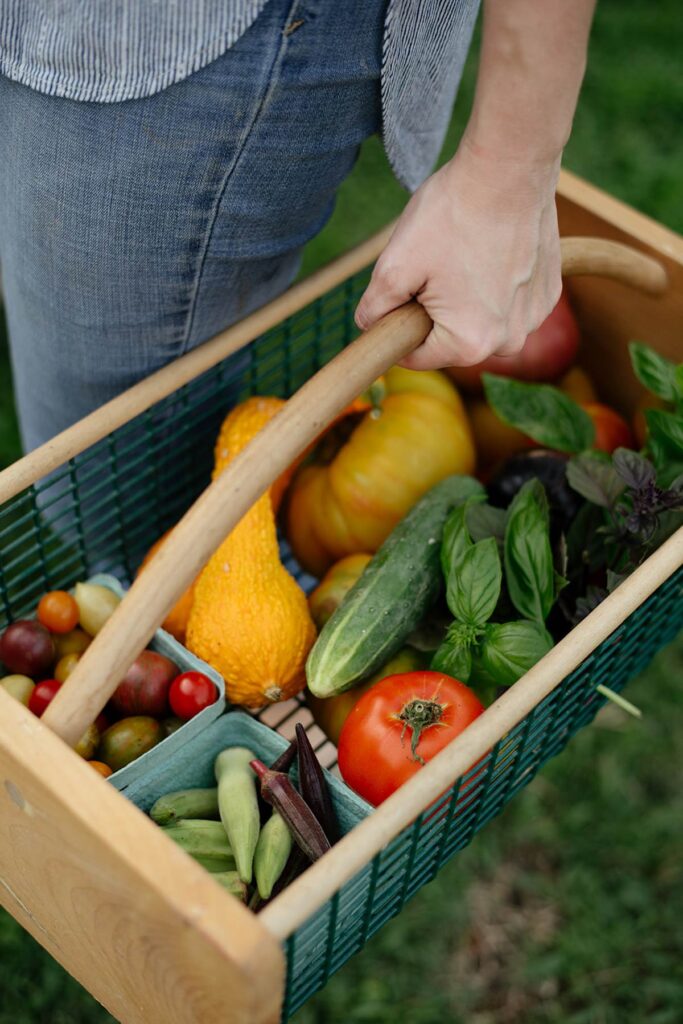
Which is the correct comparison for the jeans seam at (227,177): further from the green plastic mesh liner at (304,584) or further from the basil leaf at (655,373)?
the basil leaf at (655,373)

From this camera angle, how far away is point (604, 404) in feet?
4.55

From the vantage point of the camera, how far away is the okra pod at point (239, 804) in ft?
2.89

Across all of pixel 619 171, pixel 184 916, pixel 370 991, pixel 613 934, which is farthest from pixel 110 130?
pixel 619 171

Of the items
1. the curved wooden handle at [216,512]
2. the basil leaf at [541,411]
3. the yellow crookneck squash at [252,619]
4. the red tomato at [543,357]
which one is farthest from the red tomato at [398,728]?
the red tomato at [543,357]

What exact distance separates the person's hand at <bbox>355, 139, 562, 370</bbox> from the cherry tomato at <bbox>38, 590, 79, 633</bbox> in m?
0.40

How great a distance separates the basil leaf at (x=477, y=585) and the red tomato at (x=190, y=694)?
0.23 meters

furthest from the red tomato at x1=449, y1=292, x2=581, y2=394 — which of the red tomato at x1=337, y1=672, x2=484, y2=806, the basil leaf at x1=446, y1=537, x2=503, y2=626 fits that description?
the red tomato at x1=337, y1=672, x2=484, y2=806

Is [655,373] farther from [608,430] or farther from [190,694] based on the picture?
[190,694]

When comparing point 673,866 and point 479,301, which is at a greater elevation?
point 479,301

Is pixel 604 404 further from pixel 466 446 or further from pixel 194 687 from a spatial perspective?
pixel 194 687

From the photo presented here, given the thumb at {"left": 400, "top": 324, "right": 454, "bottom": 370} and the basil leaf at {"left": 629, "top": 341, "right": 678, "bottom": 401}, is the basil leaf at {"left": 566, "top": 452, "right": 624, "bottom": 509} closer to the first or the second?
the basil leaf at {"left": 629, "top": 341, "right": 678, "bottom": 401}

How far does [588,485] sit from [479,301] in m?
0.29

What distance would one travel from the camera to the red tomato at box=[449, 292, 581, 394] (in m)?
1.30

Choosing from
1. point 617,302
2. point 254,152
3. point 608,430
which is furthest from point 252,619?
point 617,302
